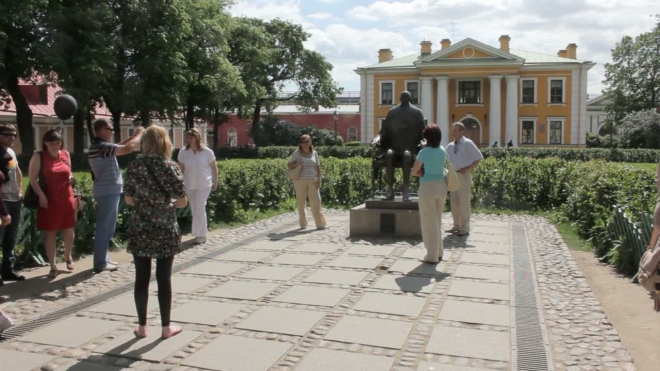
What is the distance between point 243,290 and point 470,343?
2.59 metres

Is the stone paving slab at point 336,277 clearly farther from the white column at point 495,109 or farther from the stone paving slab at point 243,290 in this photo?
the white column at point 495,109

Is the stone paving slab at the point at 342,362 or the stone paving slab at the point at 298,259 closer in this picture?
the stone paving slab at the point at 342,362

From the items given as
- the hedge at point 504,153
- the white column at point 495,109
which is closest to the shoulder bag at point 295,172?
the hedge at point 504,153

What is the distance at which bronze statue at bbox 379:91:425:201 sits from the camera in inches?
400

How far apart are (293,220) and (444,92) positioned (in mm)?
40620

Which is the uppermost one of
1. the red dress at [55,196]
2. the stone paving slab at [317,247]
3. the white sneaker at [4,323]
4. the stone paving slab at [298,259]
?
the red dress at [55,196]

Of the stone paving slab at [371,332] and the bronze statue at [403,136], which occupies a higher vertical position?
the bronze statue at [403,136]

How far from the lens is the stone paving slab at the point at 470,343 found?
4578mm

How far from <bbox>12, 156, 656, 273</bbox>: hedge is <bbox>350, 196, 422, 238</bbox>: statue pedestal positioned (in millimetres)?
2682

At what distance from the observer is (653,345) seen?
4785 mm

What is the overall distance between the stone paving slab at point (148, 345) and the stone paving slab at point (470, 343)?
1.90 m

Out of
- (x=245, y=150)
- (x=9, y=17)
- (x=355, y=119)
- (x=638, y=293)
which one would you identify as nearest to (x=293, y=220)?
(x=638, y=293)

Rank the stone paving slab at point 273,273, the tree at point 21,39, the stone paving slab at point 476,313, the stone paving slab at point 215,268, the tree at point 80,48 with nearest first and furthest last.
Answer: the stone paving slab at point 476,313 < the stone paving slab at point 273,273 < the stone paving slab at point 215,268 < the tree at point 21,39 < the tree at point 80,48

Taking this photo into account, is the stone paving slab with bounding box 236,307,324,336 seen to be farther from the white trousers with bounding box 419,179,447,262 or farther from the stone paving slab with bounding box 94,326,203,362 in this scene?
the white trousers with bounding box 419,179,447,262
